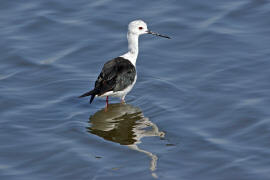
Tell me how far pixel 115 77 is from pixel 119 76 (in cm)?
8

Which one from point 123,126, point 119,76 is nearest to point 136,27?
point 119,76

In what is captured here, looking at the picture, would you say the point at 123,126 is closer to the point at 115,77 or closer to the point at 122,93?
the point at 122,93

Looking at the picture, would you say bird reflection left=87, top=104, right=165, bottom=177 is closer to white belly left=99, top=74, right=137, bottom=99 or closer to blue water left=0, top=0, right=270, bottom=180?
blue water left=0, top=0, right=270, bottom=180

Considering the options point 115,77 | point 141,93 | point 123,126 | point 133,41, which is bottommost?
point 123,126

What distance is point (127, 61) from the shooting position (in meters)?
10.9

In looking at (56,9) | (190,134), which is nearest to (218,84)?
(190,134)

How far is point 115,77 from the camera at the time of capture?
34.1 feet

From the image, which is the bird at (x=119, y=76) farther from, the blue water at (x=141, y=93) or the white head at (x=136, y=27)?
the blue water at (x=141, y=93)

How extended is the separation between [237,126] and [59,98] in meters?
3.31

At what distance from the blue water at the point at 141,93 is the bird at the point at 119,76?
412mm

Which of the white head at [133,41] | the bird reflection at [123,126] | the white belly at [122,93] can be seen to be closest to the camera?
the bird reflection at [123,126]

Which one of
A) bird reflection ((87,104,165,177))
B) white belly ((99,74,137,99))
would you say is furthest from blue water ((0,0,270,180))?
white belly ((99,74,137,99))

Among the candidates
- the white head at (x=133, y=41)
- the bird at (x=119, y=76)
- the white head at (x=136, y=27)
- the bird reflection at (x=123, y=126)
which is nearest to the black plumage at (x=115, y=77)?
the bird at (x=119, y=76)

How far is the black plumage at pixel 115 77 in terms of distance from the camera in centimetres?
1015
